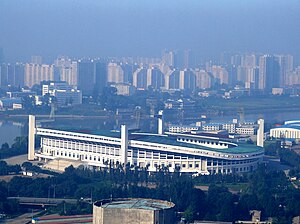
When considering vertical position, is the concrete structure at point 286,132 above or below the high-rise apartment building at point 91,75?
below

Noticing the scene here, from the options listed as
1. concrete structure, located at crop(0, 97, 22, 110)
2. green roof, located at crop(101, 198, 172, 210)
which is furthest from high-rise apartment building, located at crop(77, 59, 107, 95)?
green roof, located at crop(101, 198, 172, 210)

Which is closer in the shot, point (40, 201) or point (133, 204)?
point (133, 204)

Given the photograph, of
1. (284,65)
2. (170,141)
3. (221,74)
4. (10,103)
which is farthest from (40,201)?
(221,74)

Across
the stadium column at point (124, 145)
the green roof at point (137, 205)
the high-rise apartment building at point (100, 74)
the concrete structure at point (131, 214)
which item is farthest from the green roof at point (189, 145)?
the high-rise apartment building at point (100, 74)

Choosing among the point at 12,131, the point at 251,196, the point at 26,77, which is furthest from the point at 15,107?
the point at 251,196

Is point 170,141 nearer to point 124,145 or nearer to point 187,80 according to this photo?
point 124,145

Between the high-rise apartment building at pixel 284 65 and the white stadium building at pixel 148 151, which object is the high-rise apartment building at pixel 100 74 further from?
the white stadium building at pixel 148 151

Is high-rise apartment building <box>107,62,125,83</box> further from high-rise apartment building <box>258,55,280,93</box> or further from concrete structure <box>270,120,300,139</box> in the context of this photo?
concrete structure <box>270,120,300,139</box>
